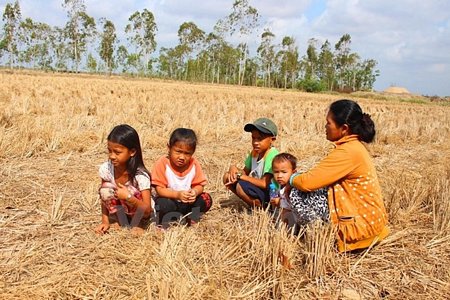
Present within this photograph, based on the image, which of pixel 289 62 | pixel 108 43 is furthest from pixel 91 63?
pixel 289 62

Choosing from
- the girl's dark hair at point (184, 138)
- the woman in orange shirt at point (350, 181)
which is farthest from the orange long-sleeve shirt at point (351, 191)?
the girl's dark hair at point (184, 138)

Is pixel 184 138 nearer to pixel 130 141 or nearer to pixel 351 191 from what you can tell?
pixel 130 141

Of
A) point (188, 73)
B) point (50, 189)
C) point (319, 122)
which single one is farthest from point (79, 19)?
point (50, 189)

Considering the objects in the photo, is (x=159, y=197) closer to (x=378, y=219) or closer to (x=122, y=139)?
(x=122, y=139)

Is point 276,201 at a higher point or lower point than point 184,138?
lower

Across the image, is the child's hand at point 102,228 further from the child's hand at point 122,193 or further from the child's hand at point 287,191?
the child's hand at point 287,191

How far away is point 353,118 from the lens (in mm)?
2467

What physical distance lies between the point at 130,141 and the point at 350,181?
4.91 ft

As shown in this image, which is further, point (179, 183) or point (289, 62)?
point (289, 62)

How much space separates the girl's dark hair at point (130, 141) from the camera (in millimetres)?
2662

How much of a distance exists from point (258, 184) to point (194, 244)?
93 cm

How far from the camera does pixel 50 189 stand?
342 cm

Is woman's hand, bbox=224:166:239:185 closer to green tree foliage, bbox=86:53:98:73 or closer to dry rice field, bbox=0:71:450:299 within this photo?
dry rice field, bbox=0:71:450:299

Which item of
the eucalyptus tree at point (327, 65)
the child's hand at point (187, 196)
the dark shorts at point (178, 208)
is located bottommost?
the dark shorts at point (178, 208)
